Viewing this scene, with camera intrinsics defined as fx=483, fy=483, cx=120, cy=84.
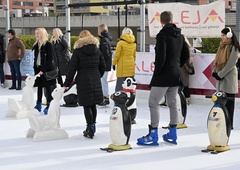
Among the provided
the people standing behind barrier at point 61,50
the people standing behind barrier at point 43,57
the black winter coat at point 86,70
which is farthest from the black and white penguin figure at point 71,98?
the black winter coat at point 86,70

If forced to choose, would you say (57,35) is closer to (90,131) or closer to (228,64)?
(90,131)

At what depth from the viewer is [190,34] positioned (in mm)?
11852

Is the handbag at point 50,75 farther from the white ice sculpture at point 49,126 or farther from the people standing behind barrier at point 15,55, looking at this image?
the people standing behind barrier at point 15,55

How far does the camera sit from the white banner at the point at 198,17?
1141 centimetres

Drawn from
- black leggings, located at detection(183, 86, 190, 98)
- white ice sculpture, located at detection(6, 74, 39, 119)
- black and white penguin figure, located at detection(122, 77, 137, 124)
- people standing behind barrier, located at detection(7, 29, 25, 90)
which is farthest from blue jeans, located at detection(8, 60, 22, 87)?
black and white penguin figure, located at detection(122, 77, 137, 124)

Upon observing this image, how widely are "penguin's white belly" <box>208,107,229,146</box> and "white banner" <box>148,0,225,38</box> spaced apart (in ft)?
17.6

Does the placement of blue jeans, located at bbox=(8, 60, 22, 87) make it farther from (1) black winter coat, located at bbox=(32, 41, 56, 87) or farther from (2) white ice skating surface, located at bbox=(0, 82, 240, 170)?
(2) white ice skating surface, located at bbox=(0, 82, 240, 170)

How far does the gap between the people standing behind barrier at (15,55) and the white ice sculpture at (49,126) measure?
240 inches

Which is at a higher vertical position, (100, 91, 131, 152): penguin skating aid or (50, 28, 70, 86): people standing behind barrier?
(50, 28, 70, 86): people standing behind barrier

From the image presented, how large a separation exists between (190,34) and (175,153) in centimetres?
587

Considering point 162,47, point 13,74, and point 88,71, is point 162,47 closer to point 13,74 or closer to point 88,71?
point 88,71

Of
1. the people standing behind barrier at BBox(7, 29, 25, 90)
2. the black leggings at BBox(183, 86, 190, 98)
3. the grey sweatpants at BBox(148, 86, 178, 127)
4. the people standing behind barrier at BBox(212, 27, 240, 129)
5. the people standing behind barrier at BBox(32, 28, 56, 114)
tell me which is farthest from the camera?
the people standing behind barrier at BBox(7, 29, 25, 90)

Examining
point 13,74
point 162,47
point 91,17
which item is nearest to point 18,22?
point 91,17

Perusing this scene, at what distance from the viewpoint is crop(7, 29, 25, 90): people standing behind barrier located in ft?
43.2
